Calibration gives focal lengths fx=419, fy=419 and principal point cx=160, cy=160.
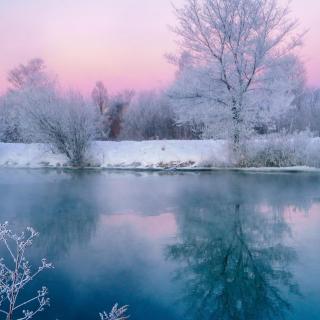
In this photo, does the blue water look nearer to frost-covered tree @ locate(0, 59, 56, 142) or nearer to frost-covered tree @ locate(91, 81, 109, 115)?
frost-covered tree @ locate(0, 59, 56, 142)

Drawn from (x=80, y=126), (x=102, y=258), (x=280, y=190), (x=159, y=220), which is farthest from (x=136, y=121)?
(x=102, y=258)

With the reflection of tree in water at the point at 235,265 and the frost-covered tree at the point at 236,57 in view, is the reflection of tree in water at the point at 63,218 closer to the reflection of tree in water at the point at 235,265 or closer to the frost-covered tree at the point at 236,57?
the reflection of tree in water at the point at 235,265

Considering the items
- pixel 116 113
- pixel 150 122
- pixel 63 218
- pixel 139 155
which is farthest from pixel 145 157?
pixel 116 113

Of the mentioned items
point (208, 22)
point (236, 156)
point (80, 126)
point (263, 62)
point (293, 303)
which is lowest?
point (293, 303)

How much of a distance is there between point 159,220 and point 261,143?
35.9 ft

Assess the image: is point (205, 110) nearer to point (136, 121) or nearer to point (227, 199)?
point (227, 199)

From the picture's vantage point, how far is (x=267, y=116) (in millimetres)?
19281

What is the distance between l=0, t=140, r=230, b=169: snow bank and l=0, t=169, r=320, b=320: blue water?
6.21m

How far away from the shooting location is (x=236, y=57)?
19.5m

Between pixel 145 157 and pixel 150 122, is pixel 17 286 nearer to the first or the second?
pixel 145 157

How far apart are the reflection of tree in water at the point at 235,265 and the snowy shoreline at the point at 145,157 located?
9971mm

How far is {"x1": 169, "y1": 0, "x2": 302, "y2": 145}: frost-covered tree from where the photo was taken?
19.2 m

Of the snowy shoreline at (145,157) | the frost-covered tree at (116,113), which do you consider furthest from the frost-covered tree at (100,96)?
the snowy shoreline at (145,157)

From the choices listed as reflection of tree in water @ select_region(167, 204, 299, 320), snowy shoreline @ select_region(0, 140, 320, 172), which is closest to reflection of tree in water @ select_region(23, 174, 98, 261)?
reflection of tree in water @ select_region(167, 204, 299, 320)
